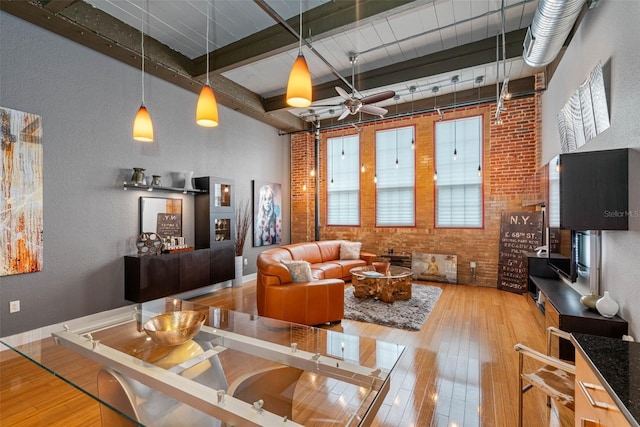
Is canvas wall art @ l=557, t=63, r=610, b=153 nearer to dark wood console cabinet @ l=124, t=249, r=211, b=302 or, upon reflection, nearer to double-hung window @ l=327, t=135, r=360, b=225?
double-hung window @ l=327, t=135, r=360, b=225

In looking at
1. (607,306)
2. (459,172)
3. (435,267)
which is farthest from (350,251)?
(607,306)

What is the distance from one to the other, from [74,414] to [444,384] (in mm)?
2848

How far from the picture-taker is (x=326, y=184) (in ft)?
25.3

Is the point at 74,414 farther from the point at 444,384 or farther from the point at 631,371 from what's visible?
the point at 631,371

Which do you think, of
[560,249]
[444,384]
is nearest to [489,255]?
[560,249]

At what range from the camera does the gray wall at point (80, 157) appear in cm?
332

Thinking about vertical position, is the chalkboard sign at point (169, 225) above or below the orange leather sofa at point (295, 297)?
above

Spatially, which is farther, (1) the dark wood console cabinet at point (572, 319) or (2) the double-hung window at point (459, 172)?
(2) the double-hung window at point (459, 172)

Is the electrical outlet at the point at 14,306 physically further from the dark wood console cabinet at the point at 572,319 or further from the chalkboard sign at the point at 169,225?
the dark wood console cabinet at the point at 572,319

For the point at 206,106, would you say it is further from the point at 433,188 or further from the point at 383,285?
the point at 433,188

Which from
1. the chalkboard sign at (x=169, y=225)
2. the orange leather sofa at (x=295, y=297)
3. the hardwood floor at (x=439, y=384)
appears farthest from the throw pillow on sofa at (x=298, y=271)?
the chalkboard sign at (x=169, y=225)

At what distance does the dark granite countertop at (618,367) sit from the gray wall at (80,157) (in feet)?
16.0

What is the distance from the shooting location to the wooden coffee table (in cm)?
466

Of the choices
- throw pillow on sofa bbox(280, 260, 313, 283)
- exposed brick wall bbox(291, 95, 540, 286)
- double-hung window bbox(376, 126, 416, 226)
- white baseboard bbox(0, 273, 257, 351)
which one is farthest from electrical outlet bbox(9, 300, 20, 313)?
double-hung window bbox(376, 126, 416, 226)
